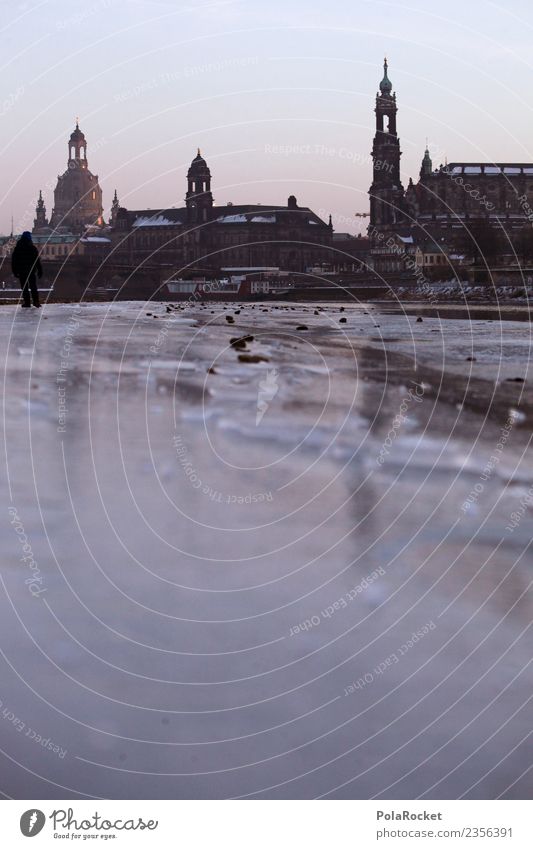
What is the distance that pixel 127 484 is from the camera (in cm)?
552

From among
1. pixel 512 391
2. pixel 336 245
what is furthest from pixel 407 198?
pixel 512 391

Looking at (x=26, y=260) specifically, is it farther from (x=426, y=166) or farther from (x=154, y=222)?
(x=154, y=222)

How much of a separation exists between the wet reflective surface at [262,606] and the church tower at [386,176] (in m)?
144

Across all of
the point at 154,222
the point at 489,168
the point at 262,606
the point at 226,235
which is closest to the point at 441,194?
the point at 489,168

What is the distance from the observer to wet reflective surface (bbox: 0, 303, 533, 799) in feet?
10.1

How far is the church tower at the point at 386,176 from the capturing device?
15025 cm

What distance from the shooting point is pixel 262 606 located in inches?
154

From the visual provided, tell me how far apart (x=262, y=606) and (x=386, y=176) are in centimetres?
15069

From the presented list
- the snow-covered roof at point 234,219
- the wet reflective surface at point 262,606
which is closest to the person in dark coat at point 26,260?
the wet reflective surface at point 262,606

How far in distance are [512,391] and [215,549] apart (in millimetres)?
6351

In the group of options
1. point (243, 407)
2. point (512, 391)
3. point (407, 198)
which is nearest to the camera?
point (243, 407)

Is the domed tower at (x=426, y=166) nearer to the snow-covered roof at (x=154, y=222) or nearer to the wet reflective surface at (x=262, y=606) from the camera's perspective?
the snow-covered roof at (x=154, y=222)
